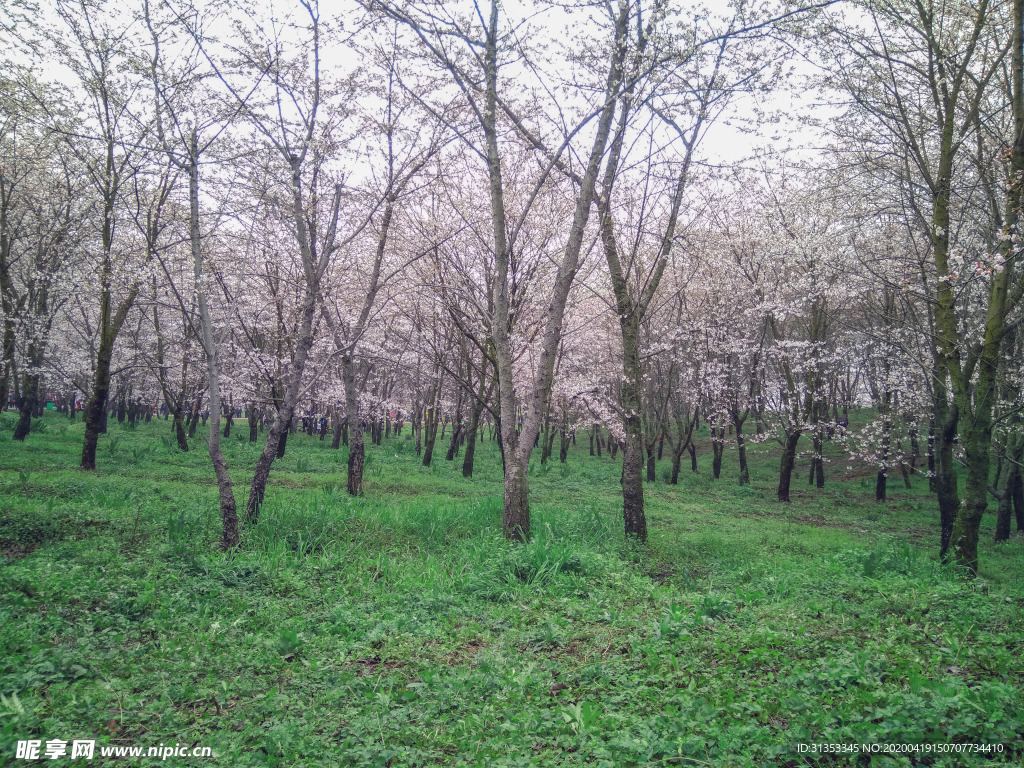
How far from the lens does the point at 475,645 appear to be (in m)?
4.74

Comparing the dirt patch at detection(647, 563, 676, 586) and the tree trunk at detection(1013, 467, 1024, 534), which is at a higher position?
the tree trunk at detection(1013, 467, 1024, 534)

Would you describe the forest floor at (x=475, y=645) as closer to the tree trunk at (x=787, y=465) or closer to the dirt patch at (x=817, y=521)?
the dirt patch at (x=817, y=521)

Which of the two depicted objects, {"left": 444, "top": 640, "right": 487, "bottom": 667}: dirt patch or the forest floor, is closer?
the forest floor

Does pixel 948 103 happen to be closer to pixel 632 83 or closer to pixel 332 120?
pixel 632 83

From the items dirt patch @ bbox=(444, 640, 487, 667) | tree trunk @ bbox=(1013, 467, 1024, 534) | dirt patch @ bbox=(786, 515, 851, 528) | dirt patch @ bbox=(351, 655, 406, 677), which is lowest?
dirt patch @ bbox=(786, 515, 851, 528)

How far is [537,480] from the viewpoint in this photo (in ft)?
62.6

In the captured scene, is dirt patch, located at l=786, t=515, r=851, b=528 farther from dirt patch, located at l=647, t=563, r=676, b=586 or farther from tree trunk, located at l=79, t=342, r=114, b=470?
tree trunk, located at l=79, t=342, r=114, b=470

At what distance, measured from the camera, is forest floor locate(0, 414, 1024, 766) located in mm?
3115

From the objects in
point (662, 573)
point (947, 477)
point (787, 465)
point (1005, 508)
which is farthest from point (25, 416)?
point (1005, 508)

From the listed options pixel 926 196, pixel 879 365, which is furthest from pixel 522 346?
pixel 879 365

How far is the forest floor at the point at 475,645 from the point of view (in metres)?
3.12

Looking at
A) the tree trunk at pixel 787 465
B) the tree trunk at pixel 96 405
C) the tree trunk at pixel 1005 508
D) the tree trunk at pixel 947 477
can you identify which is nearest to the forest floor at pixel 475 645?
the tree trunk at pixel 947 477

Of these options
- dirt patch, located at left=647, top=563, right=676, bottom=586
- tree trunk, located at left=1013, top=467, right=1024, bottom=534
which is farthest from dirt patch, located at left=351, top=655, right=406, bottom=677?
tree trunk, located at left=1013, top=467, right=1024, bottom=534

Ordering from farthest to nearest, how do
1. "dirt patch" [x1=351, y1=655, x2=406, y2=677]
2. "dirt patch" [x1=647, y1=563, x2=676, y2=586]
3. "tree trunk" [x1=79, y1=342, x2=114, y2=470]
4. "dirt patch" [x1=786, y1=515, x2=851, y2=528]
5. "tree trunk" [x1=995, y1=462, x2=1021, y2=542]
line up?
"dirt patch" [x1=786, y1=515, x2=851, y2=528], "tree trunk" [x1=79, y1=342, x2=114, y2=470], "tree trunk" [x1=995, y1=462, x2=1021, y2=542], "dirt patch" [x1=647, y1=563, x2=676, y2=586], "dirt patch" [x1=351, y1=655, x2=406, y2=677]
